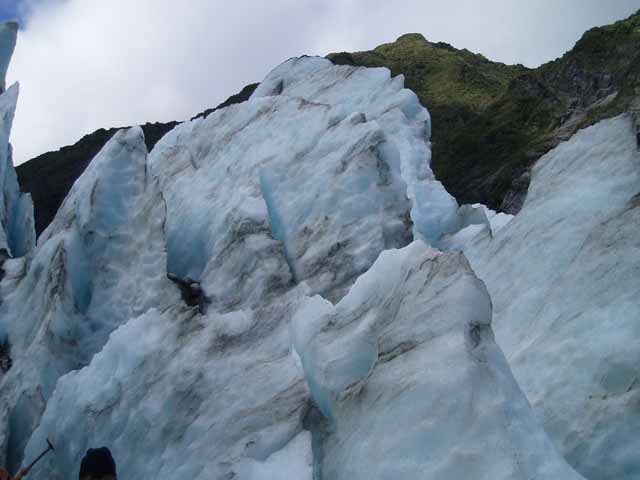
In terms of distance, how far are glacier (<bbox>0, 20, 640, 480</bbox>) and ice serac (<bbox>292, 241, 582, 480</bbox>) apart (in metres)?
0.01

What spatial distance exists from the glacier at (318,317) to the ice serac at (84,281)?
0.08 feet

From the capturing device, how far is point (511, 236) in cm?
710

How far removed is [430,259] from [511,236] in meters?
2.62

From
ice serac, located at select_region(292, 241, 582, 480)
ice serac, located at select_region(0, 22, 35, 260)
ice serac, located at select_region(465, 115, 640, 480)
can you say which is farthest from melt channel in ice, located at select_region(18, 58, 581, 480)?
ice serac, located at select_region(0, 22, 35, 260)

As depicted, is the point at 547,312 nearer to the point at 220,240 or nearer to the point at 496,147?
the point at 220,240

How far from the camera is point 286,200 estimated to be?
8102 mm

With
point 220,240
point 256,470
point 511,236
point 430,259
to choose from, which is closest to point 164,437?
point 256,470

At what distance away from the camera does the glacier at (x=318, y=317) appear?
416cm

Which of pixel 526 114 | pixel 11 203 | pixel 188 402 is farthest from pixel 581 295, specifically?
pixel 526 114

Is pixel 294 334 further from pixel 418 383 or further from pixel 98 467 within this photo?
pixel 98 467

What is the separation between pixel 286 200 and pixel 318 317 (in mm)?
3138

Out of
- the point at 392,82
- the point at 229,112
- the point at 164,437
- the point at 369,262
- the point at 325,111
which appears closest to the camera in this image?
the point at 164,437

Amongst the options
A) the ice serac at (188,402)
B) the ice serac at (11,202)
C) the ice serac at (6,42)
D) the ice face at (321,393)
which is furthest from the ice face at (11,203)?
the ice face at (321,393)

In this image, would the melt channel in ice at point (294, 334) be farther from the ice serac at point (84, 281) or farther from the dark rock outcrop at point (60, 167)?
the dark rock outcrop at point (60, 167)
